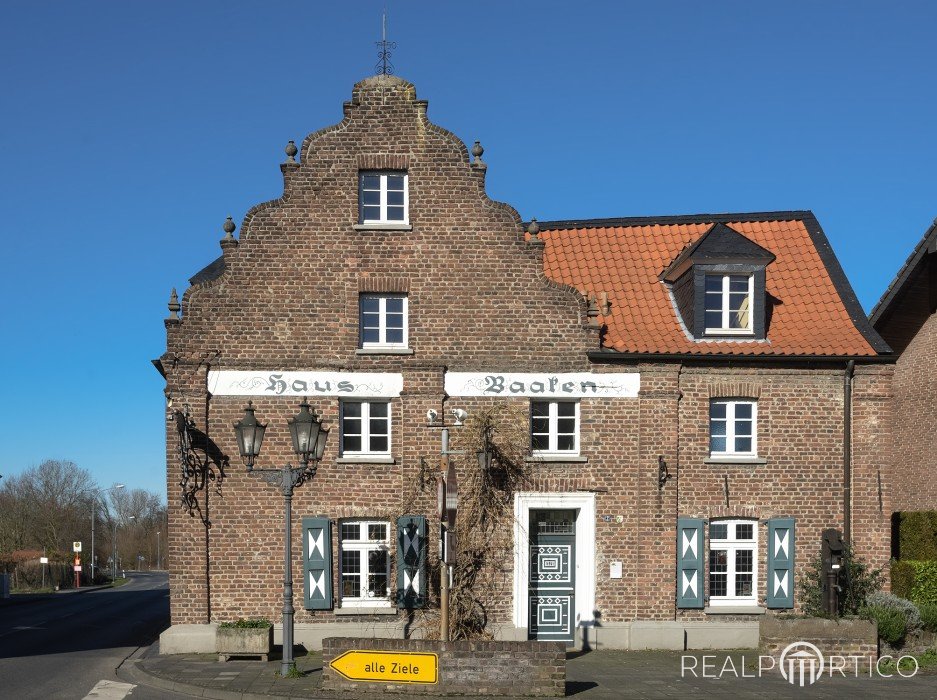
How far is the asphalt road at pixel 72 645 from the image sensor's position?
16.2m

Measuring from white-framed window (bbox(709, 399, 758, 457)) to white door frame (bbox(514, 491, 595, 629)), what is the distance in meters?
3.05

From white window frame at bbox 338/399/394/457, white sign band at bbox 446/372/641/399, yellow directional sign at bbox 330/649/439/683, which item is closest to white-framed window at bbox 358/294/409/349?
white window frame at bbox 338/399/394/457

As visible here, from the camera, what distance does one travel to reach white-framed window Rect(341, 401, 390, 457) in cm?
2041

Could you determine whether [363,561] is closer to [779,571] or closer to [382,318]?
[382,318]

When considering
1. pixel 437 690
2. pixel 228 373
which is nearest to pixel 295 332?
pixel 228 373

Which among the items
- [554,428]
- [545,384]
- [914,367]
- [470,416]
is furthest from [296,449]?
[914,367]

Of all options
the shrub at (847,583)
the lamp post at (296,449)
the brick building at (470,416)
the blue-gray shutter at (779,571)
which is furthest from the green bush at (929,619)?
the lamp post at (296,449)

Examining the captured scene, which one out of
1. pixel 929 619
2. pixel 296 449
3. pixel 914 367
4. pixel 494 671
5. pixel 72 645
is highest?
pixel 914 367

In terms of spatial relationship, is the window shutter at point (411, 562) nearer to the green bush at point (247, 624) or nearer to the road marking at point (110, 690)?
the green bush at point (247, 624)

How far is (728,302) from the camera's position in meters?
21.5

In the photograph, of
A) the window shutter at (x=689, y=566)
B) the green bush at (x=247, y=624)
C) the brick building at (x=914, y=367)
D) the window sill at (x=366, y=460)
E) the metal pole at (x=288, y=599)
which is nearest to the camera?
the metal pole at (x=288, y=599)

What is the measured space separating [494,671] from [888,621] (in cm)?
871

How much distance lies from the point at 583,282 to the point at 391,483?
254 inches

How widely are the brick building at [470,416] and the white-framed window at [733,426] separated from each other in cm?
6
